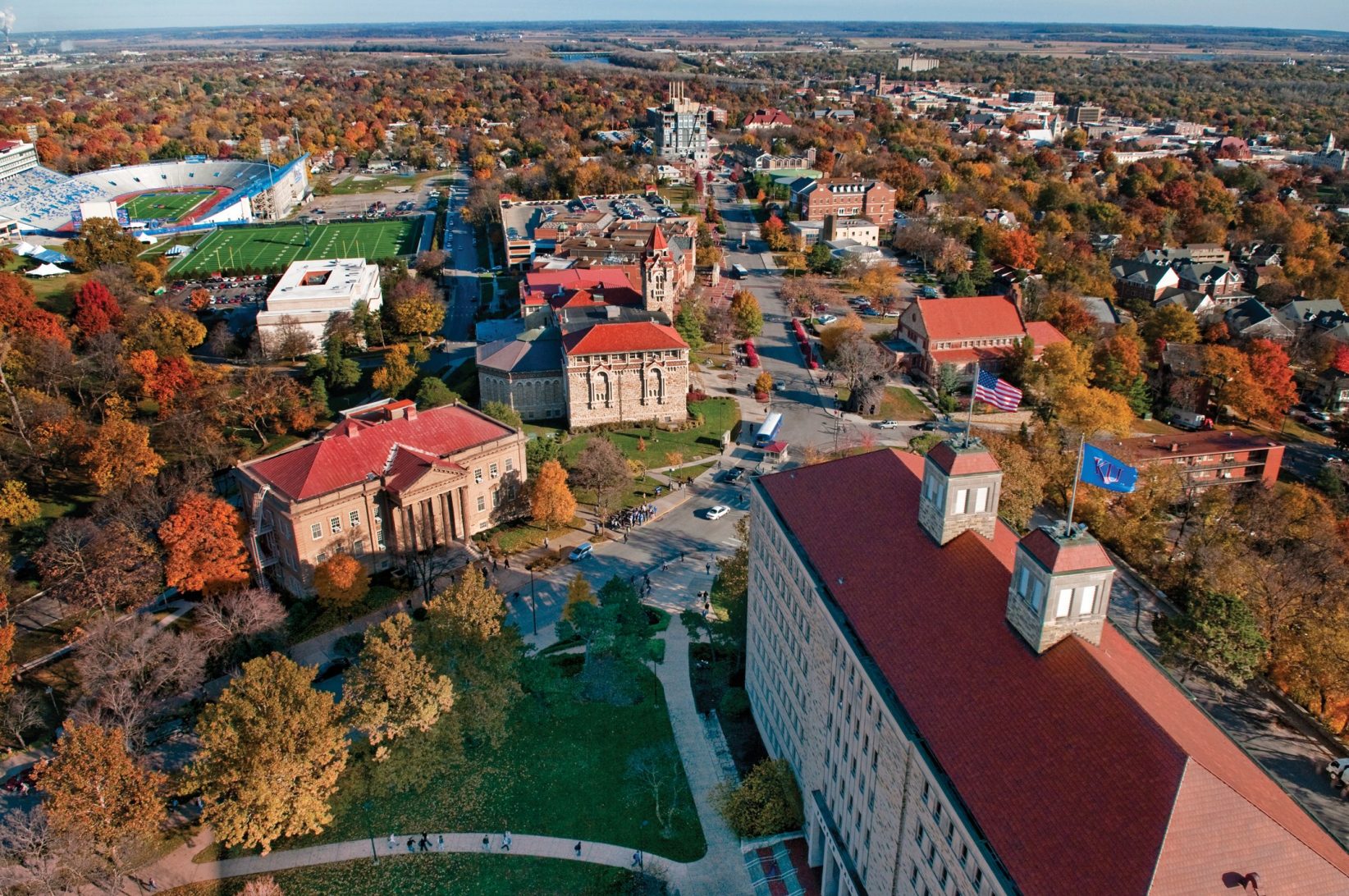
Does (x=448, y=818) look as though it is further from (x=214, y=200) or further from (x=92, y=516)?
(x=214, y=200)

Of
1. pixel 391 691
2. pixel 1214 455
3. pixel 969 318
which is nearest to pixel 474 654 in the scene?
pixel 391 691

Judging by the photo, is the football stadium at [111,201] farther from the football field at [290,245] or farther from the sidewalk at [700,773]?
the sidewalk at [700,773]

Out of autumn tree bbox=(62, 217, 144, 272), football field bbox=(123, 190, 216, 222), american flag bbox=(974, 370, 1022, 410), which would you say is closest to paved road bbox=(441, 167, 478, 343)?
autumn tree bbox=(62, 217, 144, 272)

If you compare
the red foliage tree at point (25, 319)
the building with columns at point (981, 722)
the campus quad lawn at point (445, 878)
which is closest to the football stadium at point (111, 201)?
the red foliage tree at point (25, 319)

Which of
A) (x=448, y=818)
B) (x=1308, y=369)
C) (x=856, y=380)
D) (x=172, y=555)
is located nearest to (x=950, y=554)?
(x=448, y=818)

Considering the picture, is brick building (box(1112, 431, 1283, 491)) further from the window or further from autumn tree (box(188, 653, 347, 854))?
autumn tree (box(188, 653, 347, 854))

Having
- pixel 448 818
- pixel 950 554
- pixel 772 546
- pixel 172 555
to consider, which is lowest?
pixel 448 818

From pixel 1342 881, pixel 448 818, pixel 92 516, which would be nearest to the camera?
pixel 1342 881
